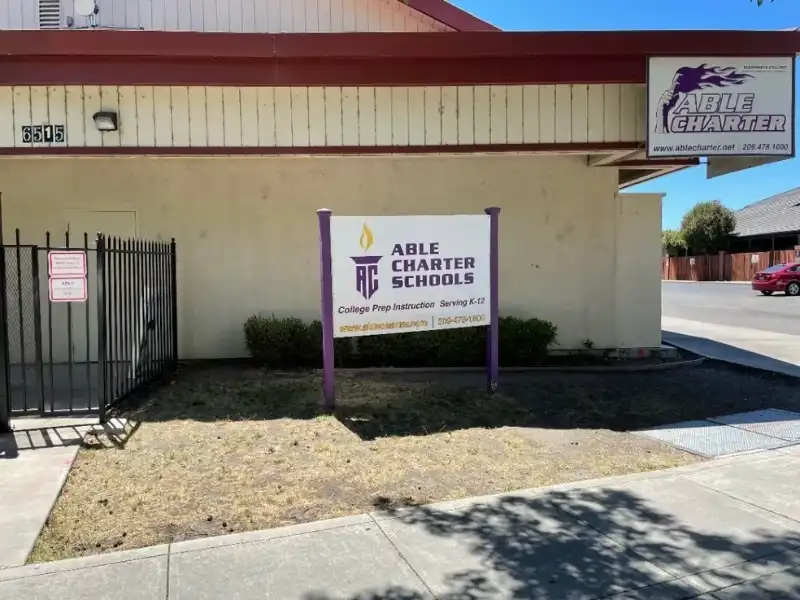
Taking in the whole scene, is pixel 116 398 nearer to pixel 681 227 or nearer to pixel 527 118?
pixel 527 118

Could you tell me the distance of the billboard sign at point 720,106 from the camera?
308 inches

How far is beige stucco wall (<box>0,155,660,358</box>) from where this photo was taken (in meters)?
9.38

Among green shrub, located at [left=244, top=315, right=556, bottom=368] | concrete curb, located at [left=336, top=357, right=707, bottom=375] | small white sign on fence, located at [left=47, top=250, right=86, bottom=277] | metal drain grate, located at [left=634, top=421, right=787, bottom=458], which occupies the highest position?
small white sign on fence, located at [left=47, top=250, right=86, bottom=277]

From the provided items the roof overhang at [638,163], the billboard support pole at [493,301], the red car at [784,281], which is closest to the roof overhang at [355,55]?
the roof overhang at [638,163]

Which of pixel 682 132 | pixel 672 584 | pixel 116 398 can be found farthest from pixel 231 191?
pixel 672 584

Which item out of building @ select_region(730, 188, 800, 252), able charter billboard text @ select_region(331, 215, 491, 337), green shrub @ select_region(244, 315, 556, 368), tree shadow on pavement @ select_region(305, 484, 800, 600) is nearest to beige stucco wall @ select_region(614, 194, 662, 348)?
green shrub @ select_region(244, 315, 556, 368)

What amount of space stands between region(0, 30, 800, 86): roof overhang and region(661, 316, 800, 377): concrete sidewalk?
4.65 metres

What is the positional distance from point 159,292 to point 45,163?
2851mm

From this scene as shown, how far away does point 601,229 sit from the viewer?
10.0 m

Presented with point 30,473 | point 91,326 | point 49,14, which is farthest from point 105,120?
point 49,14

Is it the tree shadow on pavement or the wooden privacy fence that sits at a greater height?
the wooden privacy fence

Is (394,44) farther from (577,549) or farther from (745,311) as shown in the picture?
(745,311)

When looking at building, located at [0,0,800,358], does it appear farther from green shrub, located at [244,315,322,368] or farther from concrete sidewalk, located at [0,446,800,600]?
concrete sidewalk, located at [0,446,800,600]

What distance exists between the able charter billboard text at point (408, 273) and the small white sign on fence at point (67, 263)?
8.22ft
